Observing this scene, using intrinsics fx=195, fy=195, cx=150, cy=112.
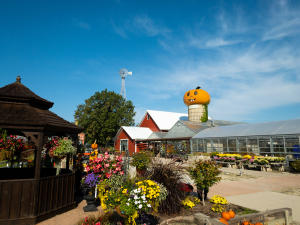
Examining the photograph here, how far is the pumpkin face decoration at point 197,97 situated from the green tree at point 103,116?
40.7 feet

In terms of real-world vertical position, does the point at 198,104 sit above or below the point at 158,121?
above

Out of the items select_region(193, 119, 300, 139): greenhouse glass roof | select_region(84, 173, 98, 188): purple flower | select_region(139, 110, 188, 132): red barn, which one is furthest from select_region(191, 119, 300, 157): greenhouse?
select_region(84, 173, 98, 188): purple flower

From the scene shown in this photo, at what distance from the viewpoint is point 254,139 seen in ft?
59.4

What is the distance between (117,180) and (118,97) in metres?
33.6

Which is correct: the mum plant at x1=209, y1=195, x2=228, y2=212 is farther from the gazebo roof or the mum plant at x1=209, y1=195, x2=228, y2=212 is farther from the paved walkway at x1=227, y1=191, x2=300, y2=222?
the gazebo roof

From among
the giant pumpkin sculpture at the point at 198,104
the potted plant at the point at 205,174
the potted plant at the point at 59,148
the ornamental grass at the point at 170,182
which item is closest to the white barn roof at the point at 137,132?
the giant pumpkin sculpture at the point at 198,104

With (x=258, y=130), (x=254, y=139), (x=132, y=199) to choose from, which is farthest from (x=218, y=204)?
(x=258, y=130)

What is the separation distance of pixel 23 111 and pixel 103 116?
2925 cm

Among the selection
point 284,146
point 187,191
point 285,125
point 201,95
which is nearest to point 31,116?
point 187,191

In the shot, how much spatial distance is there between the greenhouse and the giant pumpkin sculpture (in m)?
8.89

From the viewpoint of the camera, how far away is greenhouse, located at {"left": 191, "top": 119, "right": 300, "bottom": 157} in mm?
15518

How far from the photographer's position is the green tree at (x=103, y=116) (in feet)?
113

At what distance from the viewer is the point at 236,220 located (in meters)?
4.11

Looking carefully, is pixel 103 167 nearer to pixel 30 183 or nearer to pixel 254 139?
pixel 30 183
